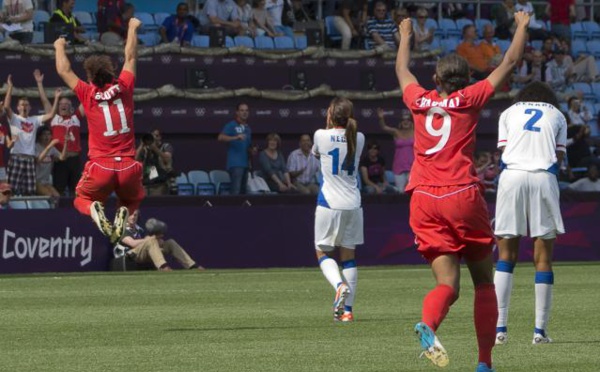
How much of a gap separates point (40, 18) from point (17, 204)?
5703 mm

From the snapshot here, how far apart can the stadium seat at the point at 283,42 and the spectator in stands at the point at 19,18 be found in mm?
5084

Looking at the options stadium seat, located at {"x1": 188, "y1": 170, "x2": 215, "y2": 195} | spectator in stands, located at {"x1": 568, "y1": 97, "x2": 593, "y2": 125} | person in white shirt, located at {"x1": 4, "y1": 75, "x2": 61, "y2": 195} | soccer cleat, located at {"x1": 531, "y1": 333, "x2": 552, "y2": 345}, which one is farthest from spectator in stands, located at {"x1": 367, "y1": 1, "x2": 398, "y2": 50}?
A: soccer cleat, located at {"x1": 531, "y1": 333, "x2": 552, "y2": 345}

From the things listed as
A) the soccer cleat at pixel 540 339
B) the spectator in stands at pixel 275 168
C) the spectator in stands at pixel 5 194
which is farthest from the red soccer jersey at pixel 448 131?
the spectator in stands at pixel 275 168

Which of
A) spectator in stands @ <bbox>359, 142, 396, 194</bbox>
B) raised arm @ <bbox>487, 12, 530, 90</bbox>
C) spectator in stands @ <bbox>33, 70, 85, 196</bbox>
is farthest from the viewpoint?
spectator in stands @ <bbox>359, 142, 396, 194</bbox>

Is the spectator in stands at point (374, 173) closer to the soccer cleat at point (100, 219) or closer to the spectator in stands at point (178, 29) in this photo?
the spectator in stands at point (178, 29)

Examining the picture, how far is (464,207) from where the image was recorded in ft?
29.0

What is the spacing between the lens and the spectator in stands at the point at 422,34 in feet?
98.3

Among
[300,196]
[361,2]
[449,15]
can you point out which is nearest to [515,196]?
[300,196]

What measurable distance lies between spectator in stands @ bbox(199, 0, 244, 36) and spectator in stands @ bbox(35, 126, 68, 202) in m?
5.20

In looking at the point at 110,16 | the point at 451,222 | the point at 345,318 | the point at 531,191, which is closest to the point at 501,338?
the point at 531,191

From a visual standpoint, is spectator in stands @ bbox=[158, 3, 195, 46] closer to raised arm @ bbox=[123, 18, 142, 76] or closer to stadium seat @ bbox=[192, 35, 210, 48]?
stadium seat @ bbox=[192, 35, 210, 48]

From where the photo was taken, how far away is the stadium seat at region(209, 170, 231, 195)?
86.8 ft

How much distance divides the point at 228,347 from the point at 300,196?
1384 centimetres

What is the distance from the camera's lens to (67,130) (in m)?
24.2
